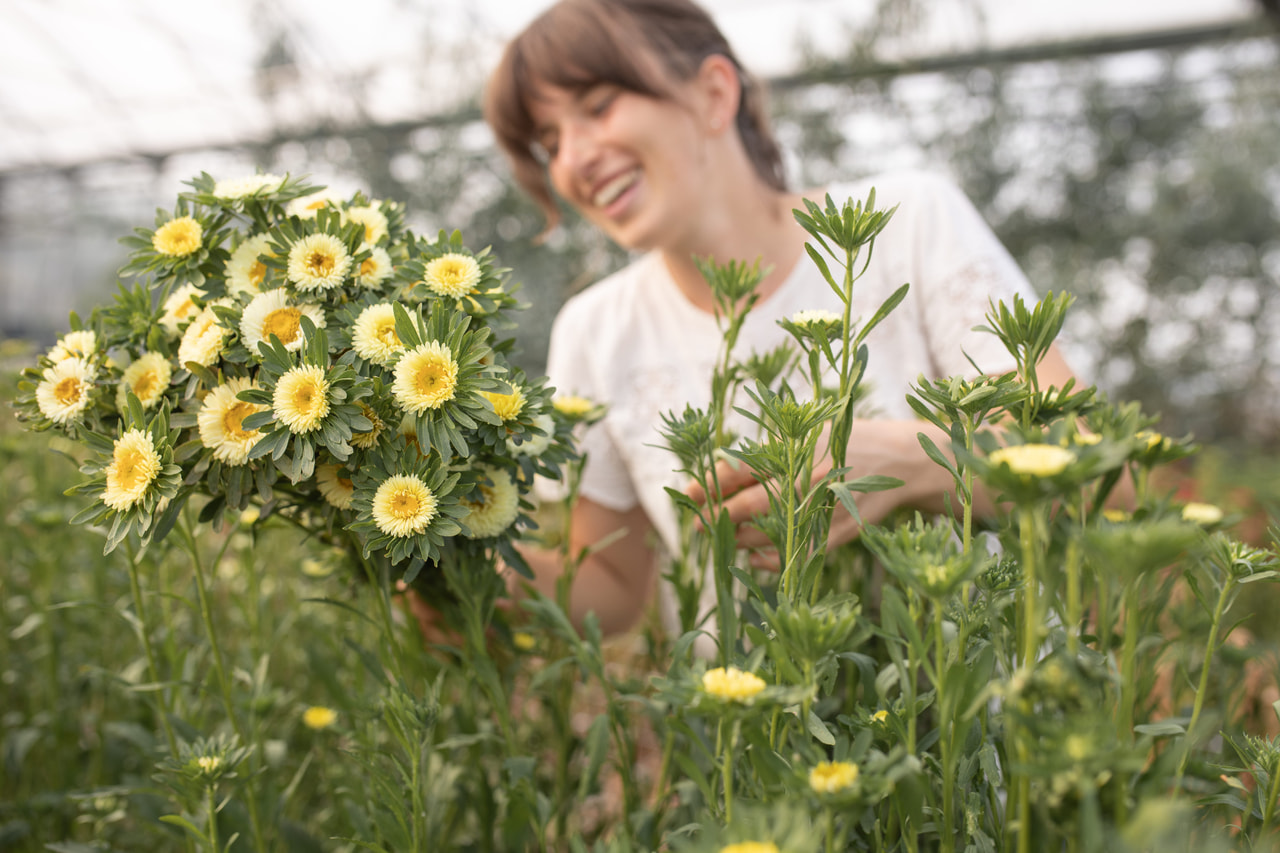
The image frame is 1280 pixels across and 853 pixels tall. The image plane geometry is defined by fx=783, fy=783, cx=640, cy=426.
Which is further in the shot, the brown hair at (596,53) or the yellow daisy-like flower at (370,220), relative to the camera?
the brown hair at (596,53)

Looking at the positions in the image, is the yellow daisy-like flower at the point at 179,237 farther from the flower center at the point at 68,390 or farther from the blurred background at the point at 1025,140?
the blurred background at the point at 1025,140

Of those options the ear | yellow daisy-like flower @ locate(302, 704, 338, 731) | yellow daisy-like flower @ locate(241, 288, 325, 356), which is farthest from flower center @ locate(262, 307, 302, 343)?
the ear

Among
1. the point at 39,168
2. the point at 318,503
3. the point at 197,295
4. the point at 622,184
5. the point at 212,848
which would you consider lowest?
the point at 212,848

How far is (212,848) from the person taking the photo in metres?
0.49

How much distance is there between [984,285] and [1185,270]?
13.4 feet

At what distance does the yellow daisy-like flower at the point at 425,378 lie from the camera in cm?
44

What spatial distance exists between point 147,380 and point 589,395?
72 cm

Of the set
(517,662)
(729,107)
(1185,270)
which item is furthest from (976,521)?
(1185,270)


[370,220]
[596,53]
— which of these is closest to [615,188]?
[596,53]

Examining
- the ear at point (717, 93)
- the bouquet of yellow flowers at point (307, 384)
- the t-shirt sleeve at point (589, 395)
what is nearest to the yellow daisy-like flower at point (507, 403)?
the bouquet of yellow flowers at point (307, 384)

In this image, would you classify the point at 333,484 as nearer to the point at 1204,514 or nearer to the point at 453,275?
the point at 453,275

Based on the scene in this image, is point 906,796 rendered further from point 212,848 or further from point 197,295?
point 197,295

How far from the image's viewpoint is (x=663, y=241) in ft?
3.89

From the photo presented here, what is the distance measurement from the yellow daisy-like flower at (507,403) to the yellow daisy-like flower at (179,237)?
0.76ft
